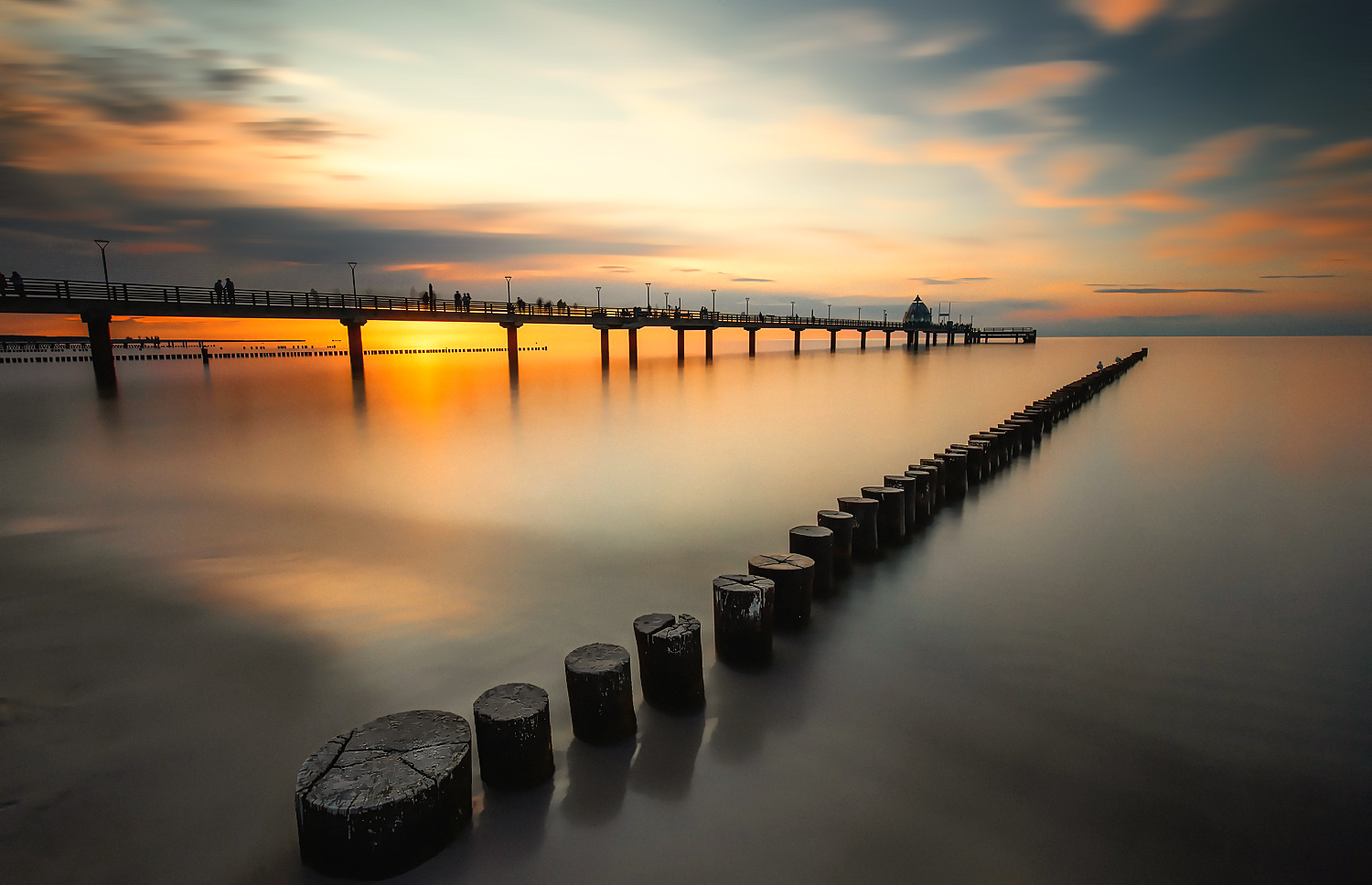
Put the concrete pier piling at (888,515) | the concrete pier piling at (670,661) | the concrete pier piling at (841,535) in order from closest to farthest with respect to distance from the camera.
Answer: the concrete pier piling at (670,661), the concrete pier piling at (841,535), the concrete pier piling at (888,515)

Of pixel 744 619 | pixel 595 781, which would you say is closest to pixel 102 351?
pixel 744 619

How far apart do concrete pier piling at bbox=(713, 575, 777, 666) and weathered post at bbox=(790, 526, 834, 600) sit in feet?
4.08

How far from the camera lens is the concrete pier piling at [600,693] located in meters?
4.18

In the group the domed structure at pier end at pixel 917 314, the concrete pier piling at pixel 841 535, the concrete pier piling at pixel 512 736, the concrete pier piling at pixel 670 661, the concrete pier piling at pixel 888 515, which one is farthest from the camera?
the domed structure at pier end at pixel 917 314

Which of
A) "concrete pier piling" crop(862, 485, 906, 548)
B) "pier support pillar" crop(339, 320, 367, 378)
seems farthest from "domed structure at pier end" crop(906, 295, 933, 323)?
"concrete pier piling" crop(862, 485, 906, 548)

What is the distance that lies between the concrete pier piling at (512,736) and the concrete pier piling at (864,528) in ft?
17.3

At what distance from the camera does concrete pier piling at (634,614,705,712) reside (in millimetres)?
4621

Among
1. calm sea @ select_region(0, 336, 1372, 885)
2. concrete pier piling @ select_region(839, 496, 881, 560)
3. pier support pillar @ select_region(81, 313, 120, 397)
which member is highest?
pier support pillar @ select_region(81, 313, 120, 397)

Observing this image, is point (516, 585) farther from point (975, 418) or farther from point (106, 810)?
point (975, 418)

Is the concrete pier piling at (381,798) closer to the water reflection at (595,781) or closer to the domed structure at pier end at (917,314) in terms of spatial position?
the water reflection at (595,781)

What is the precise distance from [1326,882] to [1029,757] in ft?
4.94

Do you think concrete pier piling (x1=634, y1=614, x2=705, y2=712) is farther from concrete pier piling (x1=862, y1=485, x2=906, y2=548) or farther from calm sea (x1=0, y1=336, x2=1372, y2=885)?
concrete pier piling (x1=862, y1=485, x2=906, y2=548)

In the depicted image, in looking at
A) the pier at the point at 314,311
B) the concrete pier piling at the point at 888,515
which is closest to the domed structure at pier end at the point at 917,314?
the pier at the point at 314,311

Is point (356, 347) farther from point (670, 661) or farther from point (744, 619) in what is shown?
point (670, 661)
